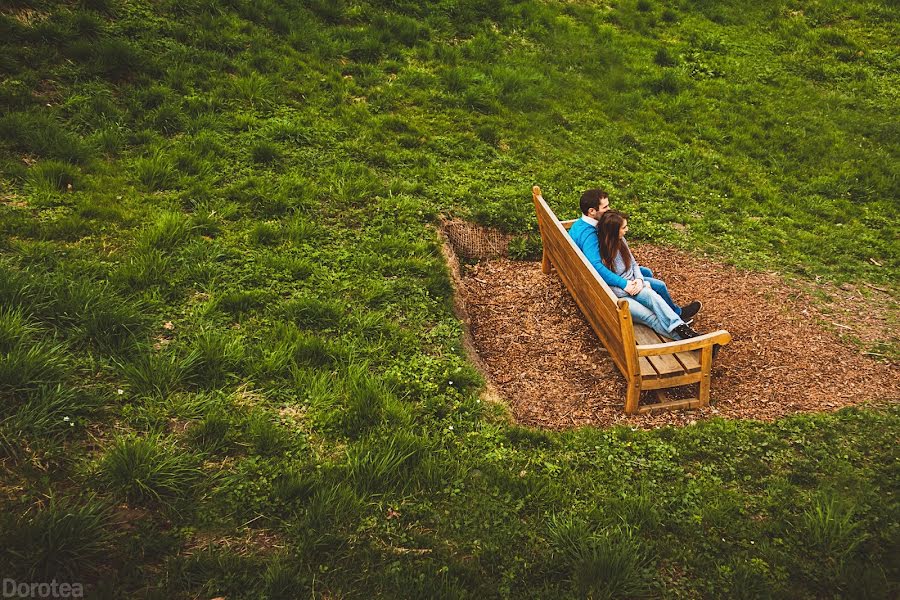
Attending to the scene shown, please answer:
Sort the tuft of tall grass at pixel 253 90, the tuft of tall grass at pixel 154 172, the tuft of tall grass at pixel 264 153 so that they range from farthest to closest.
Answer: the tuft of tall grass at pixel 253 90, the tuft of tall grass at pixel 264 153, the tuft of tall grass at pixel 154 172

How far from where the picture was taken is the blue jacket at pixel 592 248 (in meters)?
5.00

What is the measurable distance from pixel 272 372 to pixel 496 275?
308 centimetres

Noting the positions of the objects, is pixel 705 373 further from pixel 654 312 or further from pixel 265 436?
pixel 265 436

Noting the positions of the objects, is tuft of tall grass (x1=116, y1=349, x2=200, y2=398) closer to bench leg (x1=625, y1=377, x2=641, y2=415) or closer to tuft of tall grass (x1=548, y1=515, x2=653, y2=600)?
tuft of tall grass (x1=548, y1=515, x2=653, y2=600)

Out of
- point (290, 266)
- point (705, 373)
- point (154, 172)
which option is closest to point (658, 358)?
point (705, 373)

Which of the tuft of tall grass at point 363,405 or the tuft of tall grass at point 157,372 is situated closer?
the tuft of tall grass at point 157,372

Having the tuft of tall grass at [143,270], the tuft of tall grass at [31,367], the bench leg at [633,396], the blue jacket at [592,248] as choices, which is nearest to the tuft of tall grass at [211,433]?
the tuft of tall grass at [31,367]

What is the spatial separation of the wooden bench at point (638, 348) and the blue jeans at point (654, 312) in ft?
0.27

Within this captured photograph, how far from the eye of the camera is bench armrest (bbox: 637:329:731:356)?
14.1ft

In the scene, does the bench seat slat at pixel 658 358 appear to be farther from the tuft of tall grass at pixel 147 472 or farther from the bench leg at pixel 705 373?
the tuft of tall grass at pixel 147 472

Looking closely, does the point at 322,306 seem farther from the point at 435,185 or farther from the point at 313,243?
the point at 435,185

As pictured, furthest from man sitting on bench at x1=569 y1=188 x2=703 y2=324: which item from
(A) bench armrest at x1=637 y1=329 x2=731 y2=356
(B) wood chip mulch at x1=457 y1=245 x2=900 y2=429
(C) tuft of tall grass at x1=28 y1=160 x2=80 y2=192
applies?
(C) tuft of tall grass at x1=28 y1=160 x2=80 y2=192

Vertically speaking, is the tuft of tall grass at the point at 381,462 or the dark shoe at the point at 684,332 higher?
the dark shoe at the point at 684,332

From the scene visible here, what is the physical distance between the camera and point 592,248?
5.20 m
